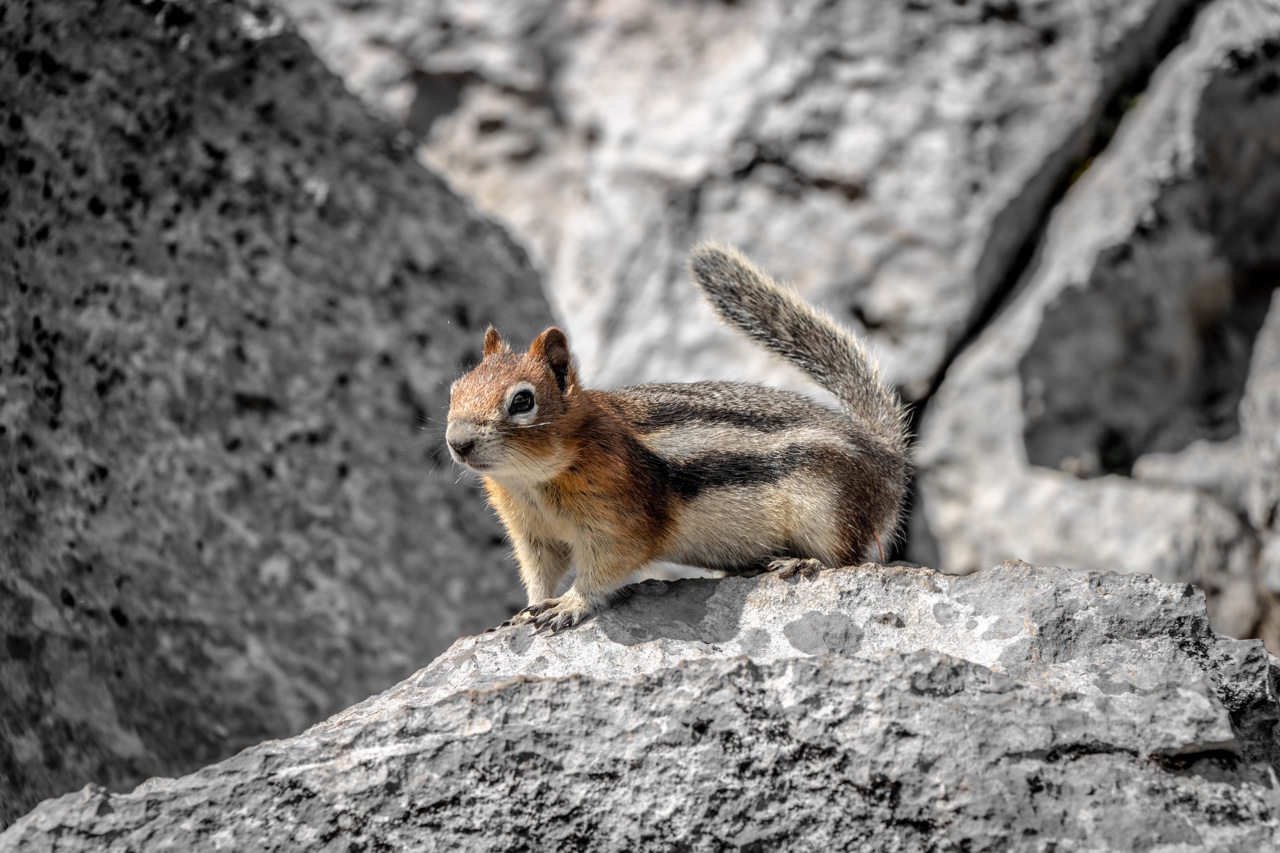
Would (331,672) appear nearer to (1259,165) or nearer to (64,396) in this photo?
(64,396)

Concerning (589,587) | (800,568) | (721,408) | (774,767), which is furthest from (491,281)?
(774,767)

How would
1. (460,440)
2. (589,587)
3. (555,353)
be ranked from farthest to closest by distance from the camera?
(555,353) → (589,587) → (460,440)

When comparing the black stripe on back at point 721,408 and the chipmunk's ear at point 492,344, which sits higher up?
the chipmunk's ear at point 492,344

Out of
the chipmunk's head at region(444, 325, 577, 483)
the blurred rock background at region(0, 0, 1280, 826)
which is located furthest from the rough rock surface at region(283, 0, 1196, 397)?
the chipmunk's head at region(444, 325, 577, 483)

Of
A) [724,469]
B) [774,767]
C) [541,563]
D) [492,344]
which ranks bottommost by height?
[774,767]

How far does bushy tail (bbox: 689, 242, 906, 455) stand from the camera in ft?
15.5

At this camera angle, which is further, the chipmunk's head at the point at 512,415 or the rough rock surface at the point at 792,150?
the rough rock surface at the point at 792,150

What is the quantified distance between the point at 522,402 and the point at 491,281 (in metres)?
2.70

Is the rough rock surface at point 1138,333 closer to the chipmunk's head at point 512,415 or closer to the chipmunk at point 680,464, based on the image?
the chipmunk at point 680,464

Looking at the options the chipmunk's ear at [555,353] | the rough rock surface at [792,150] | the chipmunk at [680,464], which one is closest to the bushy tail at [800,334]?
the chipmunk at [680,464]

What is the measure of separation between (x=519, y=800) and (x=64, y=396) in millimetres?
2888

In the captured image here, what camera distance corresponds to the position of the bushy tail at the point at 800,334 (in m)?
4.74

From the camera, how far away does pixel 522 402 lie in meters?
3.89

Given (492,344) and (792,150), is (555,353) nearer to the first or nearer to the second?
(492,344)
